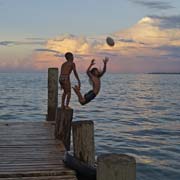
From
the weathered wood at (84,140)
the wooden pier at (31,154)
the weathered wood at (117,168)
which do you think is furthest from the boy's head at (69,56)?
the weathered wood at (117,168)

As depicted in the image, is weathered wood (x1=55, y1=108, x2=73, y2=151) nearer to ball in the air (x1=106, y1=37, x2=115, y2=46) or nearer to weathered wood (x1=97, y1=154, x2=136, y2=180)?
ball in the air (x1=106, y1=37, x2=115, y2=46)

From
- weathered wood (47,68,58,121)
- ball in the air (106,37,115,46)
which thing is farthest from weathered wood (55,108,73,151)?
weathered wood (47,68,58,121)

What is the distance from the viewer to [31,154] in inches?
354

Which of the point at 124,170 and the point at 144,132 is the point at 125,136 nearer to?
the point at 144,132

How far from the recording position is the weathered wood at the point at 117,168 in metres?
5.16

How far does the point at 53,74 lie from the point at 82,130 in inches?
263

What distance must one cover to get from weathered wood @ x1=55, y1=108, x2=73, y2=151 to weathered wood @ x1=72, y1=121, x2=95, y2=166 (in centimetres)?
244

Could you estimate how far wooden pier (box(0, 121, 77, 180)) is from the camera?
7.50m

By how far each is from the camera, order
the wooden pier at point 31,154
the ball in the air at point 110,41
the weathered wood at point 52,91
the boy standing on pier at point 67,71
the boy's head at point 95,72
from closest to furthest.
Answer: the wooden pier at point 31,154
the ball in the air at point 110,41
the boy's head at point 95,72
the boy standing on pier at point 67,71
the weathered wood at point 52,91

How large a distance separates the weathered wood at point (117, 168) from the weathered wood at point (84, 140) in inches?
101

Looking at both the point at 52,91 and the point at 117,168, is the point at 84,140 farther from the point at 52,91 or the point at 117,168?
the point at 52,91

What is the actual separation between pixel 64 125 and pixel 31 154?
169 cm

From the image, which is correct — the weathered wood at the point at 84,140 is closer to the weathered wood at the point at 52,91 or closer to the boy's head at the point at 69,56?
the boy's head at the point at 69,56

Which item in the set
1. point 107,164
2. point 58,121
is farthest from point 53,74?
point 107,164
